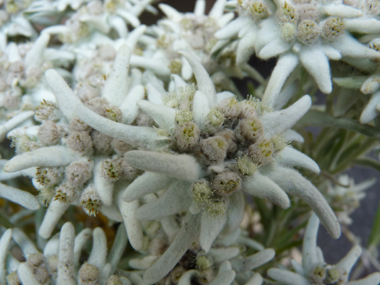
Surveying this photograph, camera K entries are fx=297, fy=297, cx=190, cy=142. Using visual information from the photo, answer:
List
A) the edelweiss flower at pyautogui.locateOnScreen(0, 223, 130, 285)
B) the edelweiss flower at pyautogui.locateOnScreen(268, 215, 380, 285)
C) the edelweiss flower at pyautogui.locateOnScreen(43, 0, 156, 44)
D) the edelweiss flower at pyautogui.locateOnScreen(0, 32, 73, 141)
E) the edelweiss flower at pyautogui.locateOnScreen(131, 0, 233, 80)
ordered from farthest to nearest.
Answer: the edelweiss flower at pyautogui.locateOnScreen(43, 0, 156, 44) < the edelweiss flower at pyautogui.locateOnScreen(131, 0, 233, 80) < the edelweiss flower at pyautogui.locateOnScreen(0, 32, 73, 141) < the edelweiss flower at pyautogui.locateOnScreen(268, 215, 380, 285) < the edelweiss flower at pyautogui.locateOnScreen(0, 223, 130, 285)

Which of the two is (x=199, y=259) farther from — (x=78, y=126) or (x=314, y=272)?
(x=78, y=126)

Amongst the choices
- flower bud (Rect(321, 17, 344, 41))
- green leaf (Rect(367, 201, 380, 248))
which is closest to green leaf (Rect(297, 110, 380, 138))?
flower bud (Rect(321, 17, 344, 41))

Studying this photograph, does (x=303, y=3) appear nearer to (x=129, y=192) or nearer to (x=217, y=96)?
(x=217, y=96)

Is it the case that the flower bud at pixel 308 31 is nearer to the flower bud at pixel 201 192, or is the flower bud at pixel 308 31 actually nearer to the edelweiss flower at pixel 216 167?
the edelweiss flower at pixel 216 167

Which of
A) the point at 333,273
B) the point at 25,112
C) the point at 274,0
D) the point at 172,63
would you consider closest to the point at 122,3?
the point at 172,63

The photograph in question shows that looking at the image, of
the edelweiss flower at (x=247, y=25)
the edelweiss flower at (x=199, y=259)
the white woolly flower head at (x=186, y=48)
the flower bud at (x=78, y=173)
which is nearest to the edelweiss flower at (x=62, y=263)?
the edelweiss flower at (x=199, y=259)

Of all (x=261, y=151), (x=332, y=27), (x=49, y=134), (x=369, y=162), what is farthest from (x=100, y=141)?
(x=369, y=162)

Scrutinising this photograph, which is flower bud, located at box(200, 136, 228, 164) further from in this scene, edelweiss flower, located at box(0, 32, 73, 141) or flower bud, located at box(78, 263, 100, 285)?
edelweiss flower, located at box(0, 32, 73, 141)
